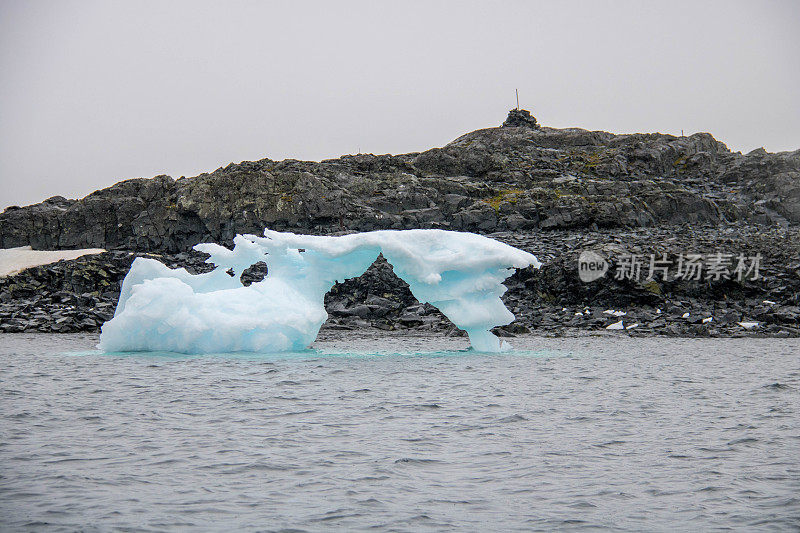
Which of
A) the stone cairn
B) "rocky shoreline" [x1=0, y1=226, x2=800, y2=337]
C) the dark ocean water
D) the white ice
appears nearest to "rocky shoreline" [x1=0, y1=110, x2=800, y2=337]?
"rocky shoreline" [x1=0, y1=226, x2=800, y2=337]

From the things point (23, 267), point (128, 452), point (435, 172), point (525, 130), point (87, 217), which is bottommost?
point (128, 452)

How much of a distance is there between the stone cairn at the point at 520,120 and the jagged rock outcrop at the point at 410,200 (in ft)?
61.1

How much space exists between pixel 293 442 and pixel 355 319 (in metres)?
25.4

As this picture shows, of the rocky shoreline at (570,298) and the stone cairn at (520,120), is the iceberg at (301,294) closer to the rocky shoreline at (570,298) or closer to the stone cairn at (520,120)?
the rocky shoreline at (570,298)

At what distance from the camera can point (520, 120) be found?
84.0m

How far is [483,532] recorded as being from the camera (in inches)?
268

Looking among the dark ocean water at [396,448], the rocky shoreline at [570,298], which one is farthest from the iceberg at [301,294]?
the rocky shoreline at [570,298]

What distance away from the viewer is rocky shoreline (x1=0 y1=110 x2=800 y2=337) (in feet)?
114

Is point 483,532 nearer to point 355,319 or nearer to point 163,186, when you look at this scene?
point 355,319

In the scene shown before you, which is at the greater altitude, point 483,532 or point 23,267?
point 23,267

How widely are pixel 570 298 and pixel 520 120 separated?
51.1 m

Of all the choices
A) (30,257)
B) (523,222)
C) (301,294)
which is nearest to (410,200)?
(523,222)

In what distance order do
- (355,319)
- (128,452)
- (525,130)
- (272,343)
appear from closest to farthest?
(128,452)
(272,343)
(355,319)
(525,130)

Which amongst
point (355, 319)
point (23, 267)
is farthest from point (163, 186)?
point (355, 319)
